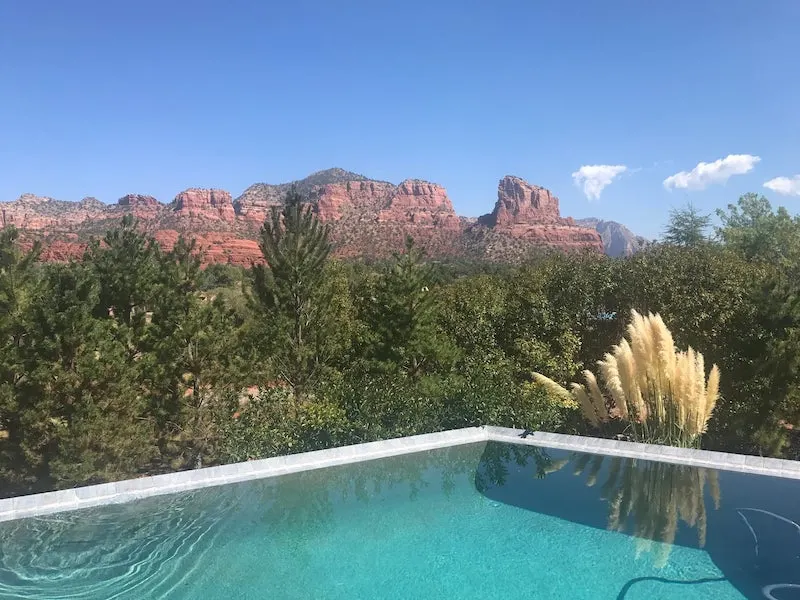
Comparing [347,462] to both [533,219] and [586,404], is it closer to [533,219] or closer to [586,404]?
[586,404]

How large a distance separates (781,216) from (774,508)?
24506 mm

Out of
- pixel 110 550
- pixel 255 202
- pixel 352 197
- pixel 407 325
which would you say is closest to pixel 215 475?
pixel 110 550

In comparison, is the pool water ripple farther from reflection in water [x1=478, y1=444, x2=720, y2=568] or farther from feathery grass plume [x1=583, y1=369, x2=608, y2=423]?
feathery grass plume [x1=583, y1=369, x2=608, y2=423]

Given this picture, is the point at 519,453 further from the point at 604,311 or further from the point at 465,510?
the point at 604,311

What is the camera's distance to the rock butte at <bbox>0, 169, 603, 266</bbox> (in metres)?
62.0

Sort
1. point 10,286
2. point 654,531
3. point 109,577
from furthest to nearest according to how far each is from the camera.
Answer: point 10,286 < point 654,531 < point 109,577

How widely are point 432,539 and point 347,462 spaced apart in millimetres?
1564

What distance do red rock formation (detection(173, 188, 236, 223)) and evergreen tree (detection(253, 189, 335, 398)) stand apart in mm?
68037

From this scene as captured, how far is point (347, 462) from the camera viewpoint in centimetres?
571

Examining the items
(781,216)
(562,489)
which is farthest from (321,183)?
(562,489)

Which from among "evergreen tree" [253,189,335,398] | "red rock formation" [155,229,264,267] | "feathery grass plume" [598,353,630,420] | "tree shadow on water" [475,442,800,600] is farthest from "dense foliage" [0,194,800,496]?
"red rock formation" [155,229,264,267]

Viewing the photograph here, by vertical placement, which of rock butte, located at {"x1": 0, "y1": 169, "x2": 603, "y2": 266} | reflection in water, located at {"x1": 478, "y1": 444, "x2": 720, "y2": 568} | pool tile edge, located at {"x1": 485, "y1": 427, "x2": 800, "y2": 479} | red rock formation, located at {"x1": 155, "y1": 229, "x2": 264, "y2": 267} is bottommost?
reflection in water, located at {"x1": 478, "y1": 444, "x2": 720, "y2": 568}

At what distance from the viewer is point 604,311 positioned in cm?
1127

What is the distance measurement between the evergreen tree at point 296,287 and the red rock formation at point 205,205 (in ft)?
223
